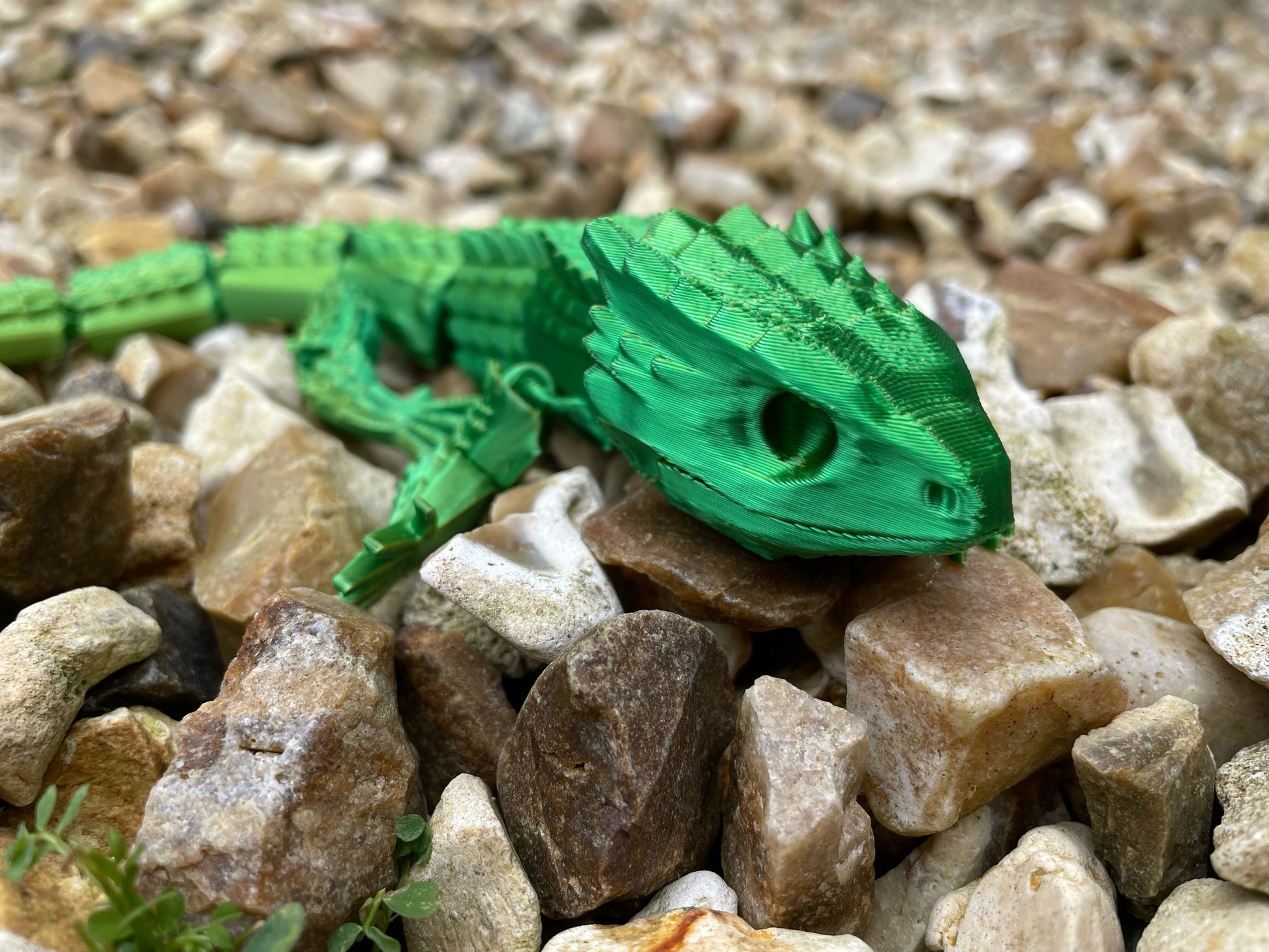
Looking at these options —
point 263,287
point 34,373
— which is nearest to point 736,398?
point 263,287

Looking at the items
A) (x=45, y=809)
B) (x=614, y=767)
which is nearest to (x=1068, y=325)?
(x=614, y=767)

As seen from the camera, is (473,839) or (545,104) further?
(545,104)

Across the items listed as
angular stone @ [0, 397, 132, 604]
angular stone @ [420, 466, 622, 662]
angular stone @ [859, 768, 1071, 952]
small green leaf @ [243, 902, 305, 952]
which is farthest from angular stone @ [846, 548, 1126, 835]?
angular stone @ [0, 397, 132, 604]

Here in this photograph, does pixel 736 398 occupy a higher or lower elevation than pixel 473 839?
higher

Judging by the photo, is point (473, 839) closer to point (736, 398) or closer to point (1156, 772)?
point (736, 398)

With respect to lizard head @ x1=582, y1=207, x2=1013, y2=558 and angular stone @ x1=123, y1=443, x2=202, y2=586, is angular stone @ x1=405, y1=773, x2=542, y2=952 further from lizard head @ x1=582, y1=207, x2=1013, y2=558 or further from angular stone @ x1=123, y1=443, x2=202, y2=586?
angular stone @ x1=123, y1=443, x2=202, y2=586

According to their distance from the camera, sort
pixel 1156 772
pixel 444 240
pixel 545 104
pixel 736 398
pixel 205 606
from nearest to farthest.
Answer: pixel 1156 772
pixel 736 398
pixel 205 606
pixel 444 240
pixel 545 104

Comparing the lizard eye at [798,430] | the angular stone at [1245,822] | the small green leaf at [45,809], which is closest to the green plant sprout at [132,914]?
the small green leaf at [45,809]
